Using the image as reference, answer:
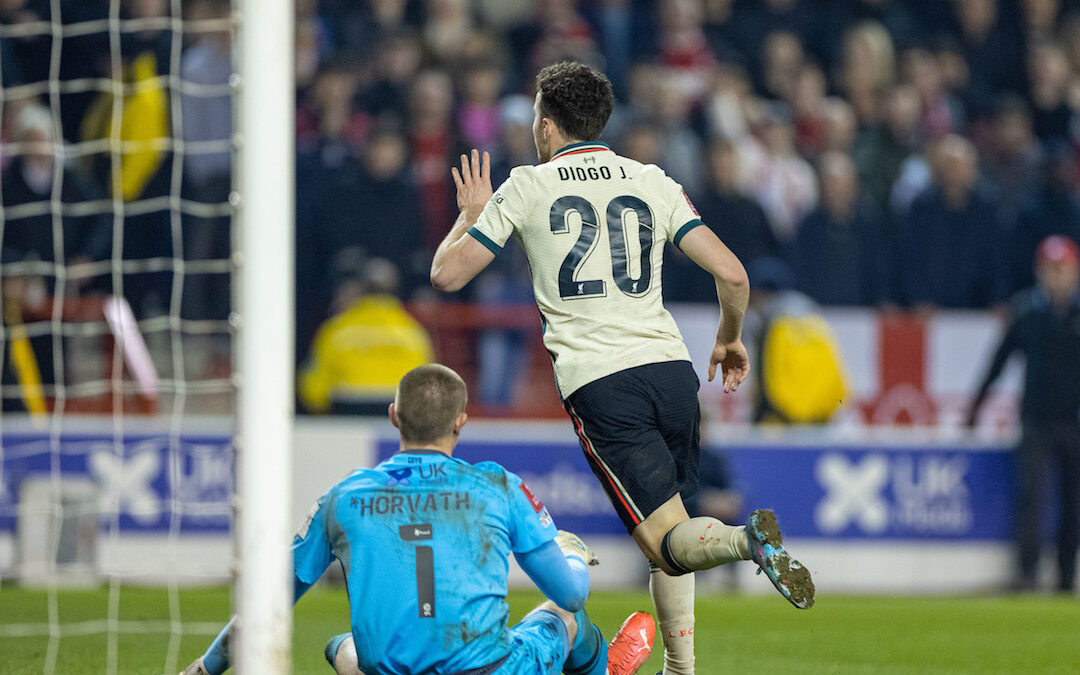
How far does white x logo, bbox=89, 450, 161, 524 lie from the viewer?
10164 mm

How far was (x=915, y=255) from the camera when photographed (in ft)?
44.2

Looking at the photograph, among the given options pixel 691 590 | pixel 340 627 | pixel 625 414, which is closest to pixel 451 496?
pixel 625 414

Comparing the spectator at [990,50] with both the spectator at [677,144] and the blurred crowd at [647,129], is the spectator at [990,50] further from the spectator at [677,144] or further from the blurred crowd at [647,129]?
the spectator at [677,144]

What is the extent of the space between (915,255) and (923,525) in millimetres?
3094

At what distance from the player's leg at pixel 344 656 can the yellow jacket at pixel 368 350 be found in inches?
265

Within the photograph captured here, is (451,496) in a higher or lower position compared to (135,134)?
lower

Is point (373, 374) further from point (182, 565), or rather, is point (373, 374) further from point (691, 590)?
point (691, 590)

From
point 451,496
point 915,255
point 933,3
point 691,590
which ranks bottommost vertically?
point 691,590

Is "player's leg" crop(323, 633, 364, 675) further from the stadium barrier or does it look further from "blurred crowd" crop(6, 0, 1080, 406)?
Answer: "blurred crowd" crop(6, 0, 1080, 406)

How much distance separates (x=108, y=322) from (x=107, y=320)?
16mm

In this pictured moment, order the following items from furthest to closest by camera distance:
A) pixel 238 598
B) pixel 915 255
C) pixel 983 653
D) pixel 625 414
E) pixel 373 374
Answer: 1. pixel 915 255
2. pixel 373 374
3. pixel 983 653
4. pixel 625 414
5. pixel 238 598

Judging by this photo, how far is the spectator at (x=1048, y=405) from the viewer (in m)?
11.5

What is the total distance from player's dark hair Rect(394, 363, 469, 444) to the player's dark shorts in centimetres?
94

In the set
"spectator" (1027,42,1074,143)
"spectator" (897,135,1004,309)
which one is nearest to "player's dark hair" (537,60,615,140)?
"spectator" (897,135,1004,309)
